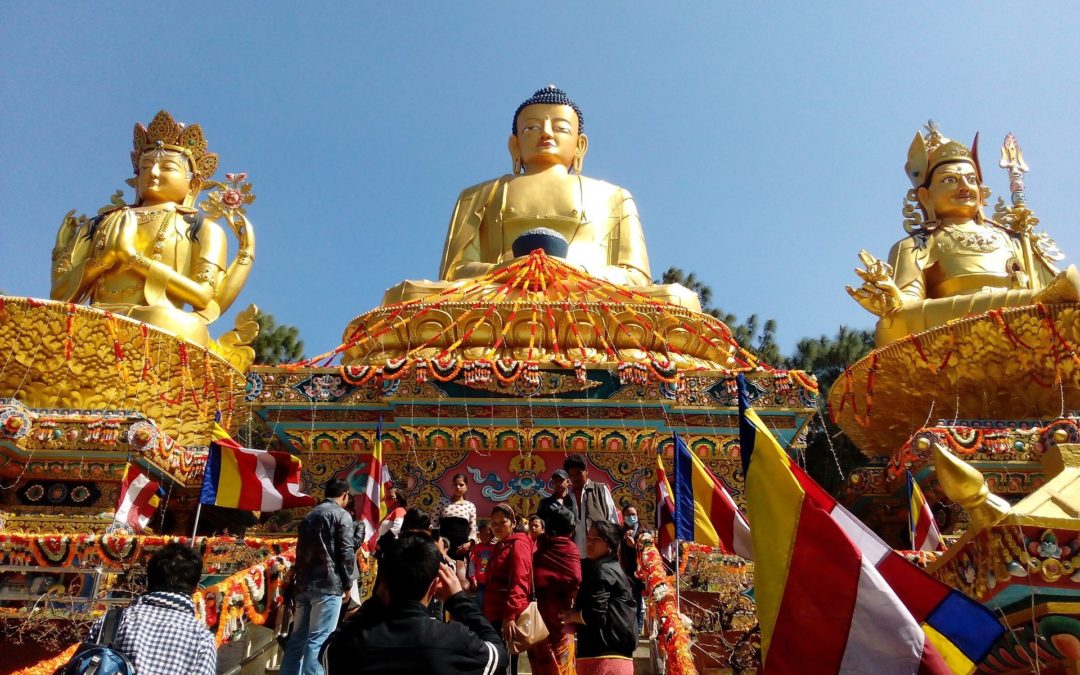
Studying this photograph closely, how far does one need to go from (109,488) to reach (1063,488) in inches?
346

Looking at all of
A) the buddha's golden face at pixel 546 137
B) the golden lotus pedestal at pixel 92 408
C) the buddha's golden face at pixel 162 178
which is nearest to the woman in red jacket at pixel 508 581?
the golden lotus pedestal at pixel 92 408

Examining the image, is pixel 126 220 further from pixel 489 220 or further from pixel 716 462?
pixel 716 462

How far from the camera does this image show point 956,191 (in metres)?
13.7

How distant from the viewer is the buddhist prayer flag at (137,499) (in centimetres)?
982

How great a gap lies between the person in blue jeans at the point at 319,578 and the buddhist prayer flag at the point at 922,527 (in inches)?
222

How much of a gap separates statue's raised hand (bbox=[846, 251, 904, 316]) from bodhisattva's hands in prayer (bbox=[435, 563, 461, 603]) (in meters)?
9.94

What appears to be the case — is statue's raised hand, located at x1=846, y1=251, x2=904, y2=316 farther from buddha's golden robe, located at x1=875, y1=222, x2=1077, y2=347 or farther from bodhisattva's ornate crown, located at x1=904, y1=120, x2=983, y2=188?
bodhisattva's ornate crown, located at x1=904, y1=120, x2=983, y2=188

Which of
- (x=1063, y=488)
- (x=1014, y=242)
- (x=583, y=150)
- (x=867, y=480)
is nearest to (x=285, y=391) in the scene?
(x=867, y=480)

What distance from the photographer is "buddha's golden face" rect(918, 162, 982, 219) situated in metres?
13.7

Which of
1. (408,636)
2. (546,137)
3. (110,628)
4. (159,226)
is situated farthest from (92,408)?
(408,636)

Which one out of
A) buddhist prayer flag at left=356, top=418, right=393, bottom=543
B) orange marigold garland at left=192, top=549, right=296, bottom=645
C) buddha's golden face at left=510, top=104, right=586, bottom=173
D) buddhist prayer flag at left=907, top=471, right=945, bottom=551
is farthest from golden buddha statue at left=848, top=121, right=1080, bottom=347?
orange marigold garland at left=192, top=549, right=296, bottom=645

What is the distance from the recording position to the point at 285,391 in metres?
9.46

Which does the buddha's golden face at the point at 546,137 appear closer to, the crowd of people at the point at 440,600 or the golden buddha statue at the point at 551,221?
the golden buddha statue at the point at 551,221

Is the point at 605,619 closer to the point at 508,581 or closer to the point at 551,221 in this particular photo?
the point at 508,581
